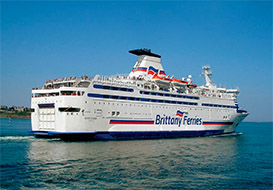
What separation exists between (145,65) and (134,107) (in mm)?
7872

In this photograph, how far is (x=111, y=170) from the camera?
16281 mm

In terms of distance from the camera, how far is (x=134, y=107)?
106 feet

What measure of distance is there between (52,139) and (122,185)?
1786 cm

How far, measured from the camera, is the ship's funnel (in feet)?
122

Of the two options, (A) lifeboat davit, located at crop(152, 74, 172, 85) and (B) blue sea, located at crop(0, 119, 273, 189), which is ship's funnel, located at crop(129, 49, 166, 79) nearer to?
(A) lifeboat davit, located at crop(152, 74, 172, 85)

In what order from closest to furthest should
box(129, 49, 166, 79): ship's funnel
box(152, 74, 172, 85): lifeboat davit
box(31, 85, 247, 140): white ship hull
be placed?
box(31, 85, 247, 140): white ship hull, box(152, 74, 172, 85): lifeboat davit, box(129, 49, 166, 79): ship's funnel

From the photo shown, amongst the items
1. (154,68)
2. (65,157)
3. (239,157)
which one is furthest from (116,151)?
(154,68)

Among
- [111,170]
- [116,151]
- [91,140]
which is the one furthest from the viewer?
[91,140]

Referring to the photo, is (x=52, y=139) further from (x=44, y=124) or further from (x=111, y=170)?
(x=111, y=170)

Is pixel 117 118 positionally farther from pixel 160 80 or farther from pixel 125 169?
pixel 125 169

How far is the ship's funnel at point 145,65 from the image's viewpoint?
3731cm

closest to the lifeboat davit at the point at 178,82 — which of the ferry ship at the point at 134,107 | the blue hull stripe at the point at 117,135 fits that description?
the ferry ship at the point at 134,107

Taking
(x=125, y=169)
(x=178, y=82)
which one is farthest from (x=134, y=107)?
(x=125, y=169)

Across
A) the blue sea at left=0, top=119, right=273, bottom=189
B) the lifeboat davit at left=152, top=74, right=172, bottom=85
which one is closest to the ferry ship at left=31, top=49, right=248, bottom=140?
the lifeboat davit at left=152, top=74, right=172, bottom=85
